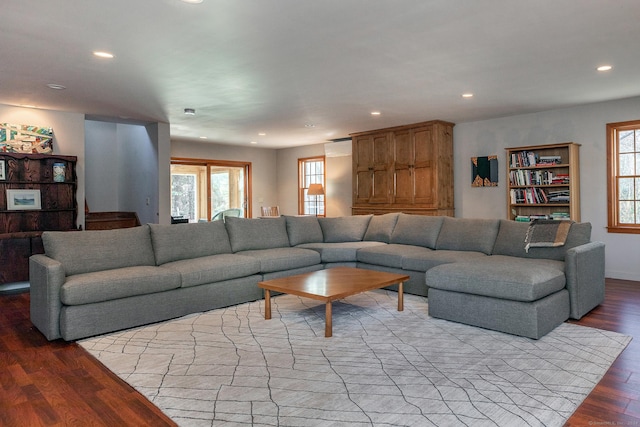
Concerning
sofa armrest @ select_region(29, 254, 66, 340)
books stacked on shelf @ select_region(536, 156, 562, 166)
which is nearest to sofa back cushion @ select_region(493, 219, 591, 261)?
books stacked on shelf @ select_region(536, 156, 562, 166)

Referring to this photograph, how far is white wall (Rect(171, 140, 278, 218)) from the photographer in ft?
31.6

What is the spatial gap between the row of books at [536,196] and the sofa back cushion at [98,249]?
17.2 feet

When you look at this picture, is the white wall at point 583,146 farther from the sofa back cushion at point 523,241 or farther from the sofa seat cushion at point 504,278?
the sofa seat cushion at point 504,278

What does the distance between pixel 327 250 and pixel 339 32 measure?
278 centimetres

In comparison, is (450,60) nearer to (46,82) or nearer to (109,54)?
(109,54)

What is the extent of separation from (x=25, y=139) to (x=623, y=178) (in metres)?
8.14

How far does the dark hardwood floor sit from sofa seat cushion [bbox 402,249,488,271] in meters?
1.32

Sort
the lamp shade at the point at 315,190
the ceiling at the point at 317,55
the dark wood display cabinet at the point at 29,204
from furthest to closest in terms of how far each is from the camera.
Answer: the lamp shade at the point at 315,190 → the dark wood display cabinet at the point at 29,204 → the ceiling at the point at 317,55

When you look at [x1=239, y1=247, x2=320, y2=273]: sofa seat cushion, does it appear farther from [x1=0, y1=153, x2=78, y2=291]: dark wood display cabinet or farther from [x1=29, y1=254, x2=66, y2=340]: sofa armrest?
[x1=0, y1=153, x2=78, y2=291]: dark wood display cabinet

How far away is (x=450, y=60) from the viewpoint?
3891 millimetres

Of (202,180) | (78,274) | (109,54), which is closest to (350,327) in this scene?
(78,274)

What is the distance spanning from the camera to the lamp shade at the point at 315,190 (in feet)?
31.5

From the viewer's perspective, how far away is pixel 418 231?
17.6 feet

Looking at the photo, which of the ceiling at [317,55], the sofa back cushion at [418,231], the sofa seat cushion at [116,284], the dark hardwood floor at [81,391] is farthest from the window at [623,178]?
the sofa seat cushion at [116,284]
